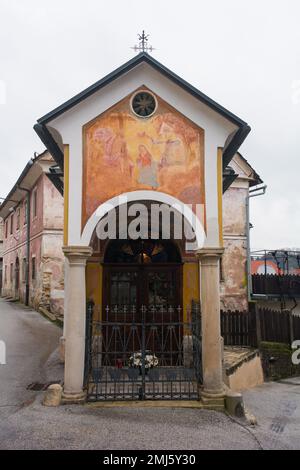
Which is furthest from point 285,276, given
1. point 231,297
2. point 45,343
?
point 45,343

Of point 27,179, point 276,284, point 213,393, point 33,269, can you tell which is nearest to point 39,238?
point 33,269

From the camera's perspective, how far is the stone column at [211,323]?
677 cm

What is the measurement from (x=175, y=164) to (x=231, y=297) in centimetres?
1225

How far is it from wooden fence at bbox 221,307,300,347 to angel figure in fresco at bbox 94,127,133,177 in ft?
24.3

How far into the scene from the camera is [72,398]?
6590 millimetres

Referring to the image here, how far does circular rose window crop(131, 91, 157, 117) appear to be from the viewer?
7.48 m

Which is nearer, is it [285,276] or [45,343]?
[45,343]

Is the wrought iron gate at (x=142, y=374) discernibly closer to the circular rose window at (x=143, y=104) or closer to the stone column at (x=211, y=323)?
the stone column at (x=211, y=323)

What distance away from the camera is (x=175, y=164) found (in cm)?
737

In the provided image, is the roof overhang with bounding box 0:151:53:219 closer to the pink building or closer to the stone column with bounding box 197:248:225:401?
the pink building

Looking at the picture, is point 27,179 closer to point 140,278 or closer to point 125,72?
point 140,278

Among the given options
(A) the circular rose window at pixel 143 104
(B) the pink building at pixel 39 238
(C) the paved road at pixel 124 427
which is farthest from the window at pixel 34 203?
(A) the circular rose window at pixel 143 104

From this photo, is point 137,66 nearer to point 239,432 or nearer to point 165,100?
point 165,100

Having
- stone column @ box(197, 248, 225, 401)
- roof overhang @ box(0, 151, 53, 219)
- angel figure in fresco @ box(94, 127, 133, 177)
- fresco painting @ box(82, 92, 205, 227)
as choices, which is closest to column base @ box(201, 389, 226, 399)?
stone column @ box(197, 248, 225, 401)
